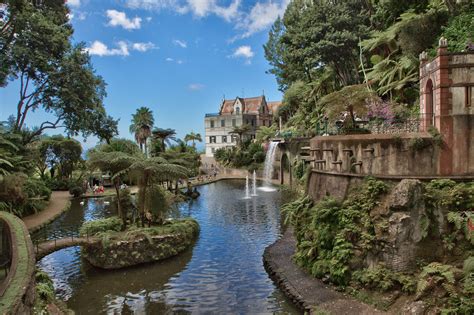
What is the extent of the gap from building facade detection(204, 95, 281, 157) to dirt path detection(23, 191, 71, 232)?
40.2 meters

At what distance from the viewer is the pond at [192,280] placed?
12031 mm

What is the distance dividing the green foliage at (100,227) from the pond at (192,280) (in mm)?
1360

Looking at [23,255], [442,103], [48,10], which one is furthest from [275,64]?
[23,255]

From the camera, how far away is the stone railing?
26.2ft

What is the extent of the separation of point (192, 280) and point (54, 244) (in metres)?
5.72

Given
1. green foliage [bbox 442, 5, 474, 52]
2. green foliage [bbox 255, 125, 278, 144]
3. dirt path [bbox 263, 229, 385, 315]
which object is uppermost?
green foliage [bbox 442, 5, 474, 52]

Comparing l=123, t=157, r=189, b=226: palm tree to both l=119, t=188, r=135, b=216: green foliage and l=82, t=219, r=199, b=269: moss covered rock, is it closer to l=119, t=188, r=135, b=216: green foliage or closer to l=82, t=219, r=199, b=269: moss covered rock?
A: l=82, t=219, r=199, b=269: moss covered rock

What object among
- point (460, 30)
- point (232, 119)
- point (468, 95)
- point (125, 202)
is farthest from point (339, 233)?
point (232, 119)

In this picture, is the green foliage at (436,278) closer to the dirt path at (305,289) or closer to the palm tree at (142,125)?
the dirt path at (305,289)

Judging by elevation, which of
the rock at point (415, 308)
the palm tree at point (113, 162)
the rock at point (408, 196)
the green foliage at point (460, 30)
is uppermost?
the green foliage at point (460, 30)

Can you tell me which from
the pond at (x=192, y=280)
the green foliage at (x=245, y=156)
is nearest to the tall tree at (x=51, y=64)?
the pond at (x=192, y=280)

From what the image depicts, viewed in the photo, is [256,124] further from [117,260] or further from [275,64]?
[117,260]

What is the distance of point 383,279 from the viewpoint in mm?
10742

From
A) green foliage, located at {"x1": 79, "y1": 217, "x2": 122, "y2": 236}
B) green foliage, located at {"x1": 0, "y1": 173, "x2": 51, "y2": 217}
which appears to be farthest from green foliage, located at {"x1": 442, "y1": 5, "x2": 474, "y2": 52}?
green foliage, located at {"x1": 0, "y1": 173, "x2": 51, "y2": 217}
